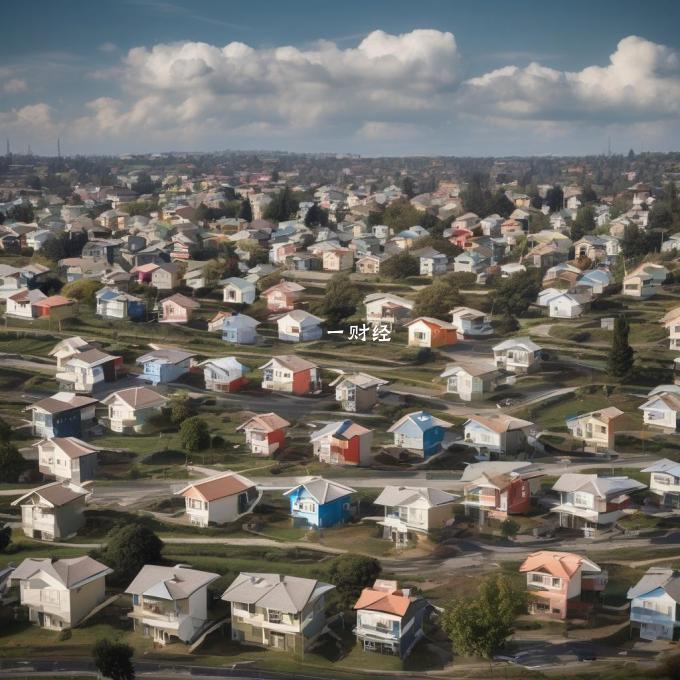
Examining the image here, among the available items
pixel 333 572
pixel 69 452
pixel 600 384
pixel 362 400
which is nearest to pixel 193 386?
pixel 362 400

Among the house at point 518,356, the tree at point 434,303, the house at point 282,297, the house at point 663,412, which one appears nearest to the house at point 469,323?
the tree at point 434,303

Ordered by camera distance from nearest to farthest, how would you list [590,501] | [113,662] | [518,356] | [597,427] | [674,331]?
[113,662] → [590,501] → [597,427] → [518,356] → [674,331]

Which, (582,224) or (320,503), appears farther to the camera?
(582,224)

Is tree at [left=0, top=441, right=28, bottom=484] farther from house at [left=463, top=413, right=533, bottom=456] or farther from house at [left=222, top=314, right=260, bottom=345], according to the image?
house at [left=222, top=314, right=260, bottom=345]

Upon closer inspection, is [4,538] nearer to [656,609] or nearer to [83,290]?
[656,609]

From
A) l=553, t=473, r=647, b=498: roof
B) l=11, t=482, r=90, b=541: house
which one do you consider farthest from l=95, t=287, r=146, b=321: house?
l=553, t=473, r=647, b=498: roof

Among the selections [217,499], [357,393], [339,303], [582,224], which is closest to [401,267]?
[339,303]
